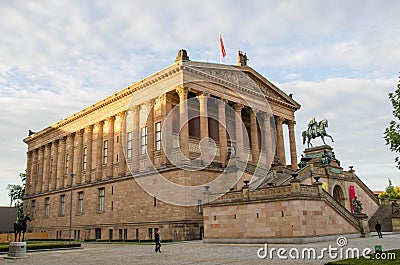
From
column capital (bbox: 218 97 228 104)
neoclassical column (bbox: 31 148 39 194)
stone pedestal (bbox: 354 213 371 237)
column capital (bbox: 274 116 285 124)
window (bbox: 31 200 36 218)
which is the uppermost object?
column capital (bbox: 218 97 228 104)

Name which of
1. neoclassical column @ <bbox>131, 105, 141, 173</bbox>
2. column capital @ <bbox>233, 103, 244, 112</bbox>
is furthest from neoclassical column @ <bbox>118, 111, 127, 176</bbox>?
column capital @ <bbox>233, 103, 244, 112</bbox>

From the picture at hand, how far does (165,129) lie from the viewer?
146 ft

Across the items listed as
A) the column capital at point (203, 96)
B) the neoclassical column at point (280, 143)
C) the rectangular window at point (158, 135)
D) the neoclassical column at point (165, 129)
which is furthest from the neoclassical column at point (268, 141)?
the rectangular window at point (158, 135)

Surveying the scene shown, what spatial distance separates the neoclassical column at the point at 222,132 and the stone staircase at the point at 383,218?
18.1 meters

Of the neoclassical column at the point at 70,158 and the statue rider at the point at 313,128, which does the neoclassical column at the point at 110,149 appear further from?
the statue rider at the point at 313,128

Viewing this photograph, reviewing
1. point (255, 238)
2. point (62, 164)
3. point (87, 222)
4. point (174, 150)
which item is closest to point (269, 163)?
point (174, 150)

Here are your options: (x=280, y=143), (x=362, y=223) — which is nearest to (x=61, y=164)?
(x=280, y=143)

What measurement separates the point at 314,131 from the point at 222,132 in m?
12.5

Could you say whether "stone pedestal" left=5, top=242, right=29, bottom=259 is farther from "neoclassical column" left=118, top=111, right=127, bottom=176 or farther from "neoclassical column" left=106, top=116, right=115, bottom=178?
"neoclassical column" left=106, top=116, right=115, bottom=178

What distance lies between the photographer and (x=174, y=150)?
142 feet

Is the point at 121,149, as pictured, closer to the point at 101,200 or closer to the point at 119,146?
the point at 119,146

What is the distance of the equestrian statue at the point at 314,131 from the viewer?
4966 cm

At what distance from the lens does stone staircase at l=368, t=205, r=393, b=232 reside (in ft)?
139

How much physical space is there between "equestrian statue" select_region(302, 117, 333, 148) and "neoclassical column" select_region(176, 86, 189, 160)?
17.3 metres
